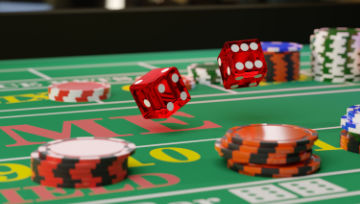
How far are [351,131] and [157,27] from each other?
6942 mm

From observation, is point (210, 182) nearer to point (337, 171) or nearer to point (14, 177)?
point (337, 171)

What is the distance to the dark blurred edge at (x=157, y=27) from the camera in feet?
34.9

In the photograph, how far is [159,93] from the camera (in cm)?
553

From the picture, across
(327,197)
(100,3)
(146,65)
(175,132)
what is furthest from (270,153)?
(100,3)

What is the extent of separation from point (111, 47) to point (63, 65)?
4.92 feet

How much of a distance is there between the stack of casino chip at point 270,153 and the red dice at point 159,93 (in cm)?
116

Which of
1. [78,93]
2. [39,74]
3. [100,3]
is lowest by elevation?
[39,74]

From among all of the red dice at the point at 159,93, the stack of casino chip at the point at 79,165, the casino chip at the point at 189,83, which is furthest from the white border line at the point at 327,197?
the casino chip at the point at 189,83

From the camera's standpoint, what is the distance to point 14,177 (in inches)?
169

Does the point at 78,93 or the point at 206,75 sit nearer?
the point at 78,93

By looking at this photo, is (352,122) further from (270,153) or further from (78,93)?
(78,93)

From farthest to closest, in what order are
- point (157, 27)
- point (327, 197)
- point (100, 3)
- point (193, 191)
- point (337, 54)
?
point (100, 3)
point (157, 27)
point (337, 54)
point (193, 191)
point (327, 197)

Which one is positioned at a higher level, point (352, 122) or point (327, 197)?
point (352, 122)

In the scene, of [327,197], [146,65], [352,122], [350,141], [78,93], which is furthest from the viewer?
[146,65]
